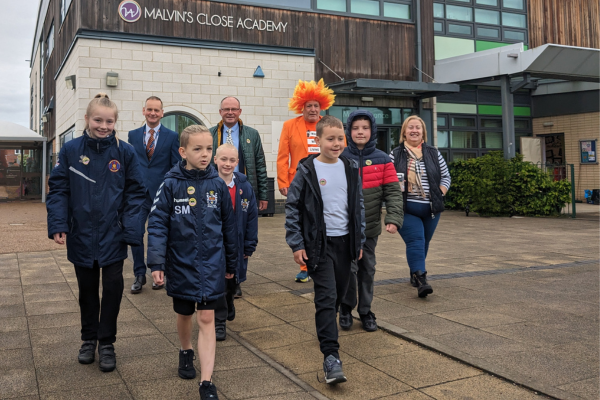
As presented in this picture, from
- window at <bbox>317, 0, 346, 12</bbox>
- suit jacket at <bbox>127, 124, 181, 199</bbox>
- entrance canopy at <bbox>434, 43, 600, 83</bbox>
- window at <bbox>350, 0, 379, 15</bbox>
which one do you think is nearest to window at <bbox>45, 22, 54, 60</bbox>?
window at <bbox>317, 0, 346, 12</bbox>

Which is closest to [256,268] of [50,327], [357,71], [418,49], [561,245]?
[50,327]

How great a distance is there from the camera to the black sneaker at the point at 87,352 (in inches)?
144

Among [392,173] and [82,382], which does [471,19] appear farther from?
[82,382]

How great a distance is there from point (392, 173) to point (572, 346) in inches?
71.8

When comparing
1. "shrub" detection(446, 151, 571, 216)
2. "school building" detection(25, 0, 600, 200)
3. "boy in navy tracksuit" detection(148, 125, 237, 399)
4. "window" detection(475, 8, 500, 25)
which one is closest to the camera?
"boy in navy tracksuit" detection(148, 125, 237, 399)

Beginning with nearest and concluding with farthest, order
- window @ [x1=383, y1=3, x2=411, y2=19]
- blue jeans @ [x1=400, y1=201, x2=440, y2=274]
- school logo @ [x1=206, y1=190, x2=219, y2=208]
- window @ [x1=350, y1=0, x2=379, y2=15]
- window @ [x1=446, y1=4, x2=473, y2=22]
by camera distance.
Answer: school logo @ [x1=206, y1=190, x2=219, y2=208] → blue jeans @ [x1=400, y1=201, x2=440, y2=274] → window @ [x1=350, y1=0, x2=379, y2=15] → window @ [x1=383, y1=3, x2=411, y2=19] → window @ [x1=446, y1=4, x2=473, y2=22]

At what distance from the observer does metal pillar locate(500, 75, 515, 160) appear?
15578 mm

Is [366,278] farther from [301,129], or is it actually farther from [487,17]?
[487,17]

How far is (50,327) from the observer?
4.50 m

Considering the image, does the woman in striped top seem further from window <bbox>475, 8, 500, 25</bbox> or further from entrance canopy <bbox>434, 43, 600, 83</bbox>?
window <bbox>475, 8, 500, 25</bbox>


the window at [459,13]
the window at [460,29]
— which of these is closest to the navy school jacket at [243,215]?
the window at [460,29]

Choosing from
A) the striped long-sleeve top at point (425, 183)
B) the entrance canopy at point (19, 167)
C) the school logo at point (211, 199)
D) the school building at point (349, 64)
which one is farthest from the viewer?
the entrance canopy at point (19, 167)

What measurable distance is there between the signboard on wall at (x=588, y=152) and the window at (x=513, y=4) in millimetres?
5260

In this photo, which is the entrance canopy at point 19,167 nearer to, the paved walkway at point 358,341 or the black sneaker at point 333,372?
the paved walkway at point 358,341
